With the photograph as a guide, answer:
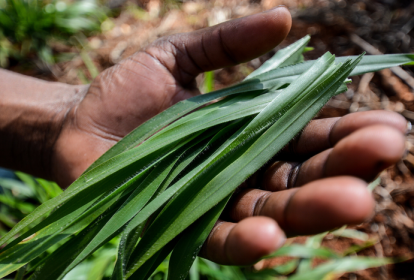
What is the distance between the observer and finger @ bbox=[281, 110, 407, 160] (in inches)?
32.1

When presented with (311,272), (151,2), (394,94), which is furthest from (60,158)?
(151,2)

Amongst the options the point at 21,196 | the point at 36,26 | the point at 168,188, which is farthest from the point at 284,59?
the point at 36,26

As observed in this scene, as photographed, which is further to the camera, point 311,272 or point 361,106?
point 361,106

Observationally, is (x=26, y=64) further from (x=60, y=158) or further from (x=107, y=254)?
(x=107, y=254)

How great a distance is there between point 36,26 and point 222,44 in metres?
2.60

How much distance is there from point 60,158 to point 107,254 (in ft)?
1.75

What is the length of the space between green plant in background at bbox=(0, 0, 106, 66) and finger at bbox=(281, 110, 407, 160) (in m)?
2.71

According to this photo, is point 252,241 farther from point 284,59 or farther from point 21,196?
point 21,196

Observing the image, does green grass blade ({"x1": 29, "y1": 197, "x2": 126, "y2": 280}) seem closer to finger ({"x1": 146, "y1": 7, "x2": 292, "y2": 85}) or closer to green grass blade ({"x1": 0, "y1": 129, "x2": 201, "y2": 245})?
green grass blade ({"x1": 0, "y1": 129, "x2": 201, "y2": 245})

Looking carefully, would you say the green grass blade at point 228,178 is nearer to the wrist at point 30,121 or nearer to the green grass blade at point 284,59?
the green grass blade at point 284,59

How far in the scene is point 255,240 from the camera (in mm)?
655


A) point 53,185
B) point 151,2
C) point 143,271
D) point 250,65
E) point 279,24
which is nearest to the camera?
point 143,271

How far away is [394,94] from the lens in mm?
2084

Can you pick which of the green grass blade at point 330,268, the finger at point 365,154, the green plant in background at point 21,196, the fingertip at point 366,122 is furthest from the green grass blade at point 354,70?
the green plant in background at point 21,196
